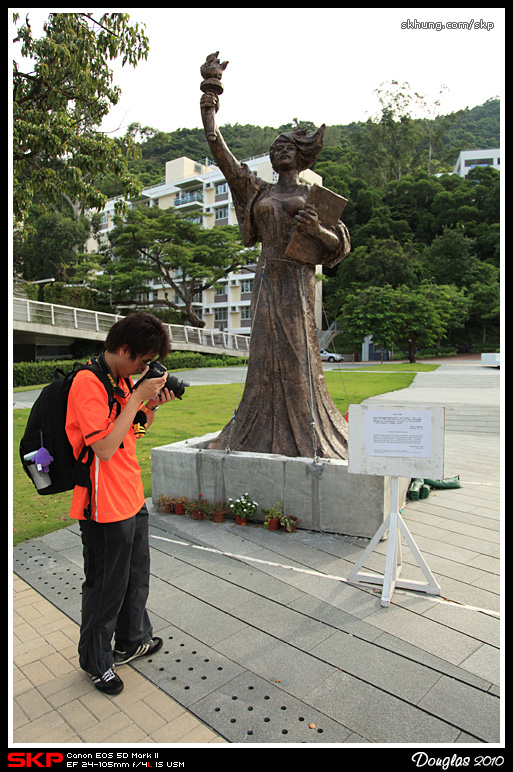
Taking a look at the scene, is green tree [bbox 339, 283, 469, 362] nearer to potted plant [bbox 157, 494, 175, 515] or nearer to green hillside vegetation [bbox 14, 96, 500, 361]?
green hillside vegetation [bbox 14, 96, 500, 361]

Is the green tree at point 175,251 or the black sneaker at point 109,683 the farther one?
the green tree at point 175,251

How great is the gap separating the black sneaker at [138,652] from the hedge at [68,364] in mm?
11291

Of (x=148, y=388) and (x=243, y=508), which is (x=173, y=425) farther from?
(x=148, y=388)

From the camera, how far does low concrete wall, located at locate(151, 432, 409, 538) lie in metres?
4.18

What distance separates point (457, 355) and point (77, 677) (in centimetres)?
3781

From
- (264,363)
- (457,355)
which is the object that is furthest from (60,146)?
(457,355)

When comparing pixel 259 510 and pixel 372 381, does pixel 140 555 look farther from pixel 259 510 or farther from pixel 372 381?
pixel 372 381

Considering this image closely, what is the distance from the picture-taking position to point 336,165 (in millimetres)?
46938

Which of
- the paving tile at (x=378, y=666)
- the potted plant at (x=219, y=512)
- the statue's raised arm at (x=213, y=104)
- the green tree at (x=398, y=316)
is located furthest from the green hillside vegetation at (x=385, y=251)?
the paving tile at (x=378, y=666)

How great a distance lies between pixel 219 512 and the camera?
15.1 ft

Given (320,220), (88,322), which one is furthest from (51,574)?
(88,322)

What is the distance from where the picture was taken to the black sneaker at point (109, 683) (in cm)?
233

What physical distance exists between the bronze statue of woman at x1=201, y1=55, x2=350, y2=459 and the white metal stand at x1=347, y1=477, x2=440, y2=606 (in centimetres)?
135

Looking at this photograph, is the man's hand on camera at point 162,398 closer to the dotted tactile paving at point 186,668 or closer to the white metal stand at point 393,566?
the dotted tactile paving at point 186,668
